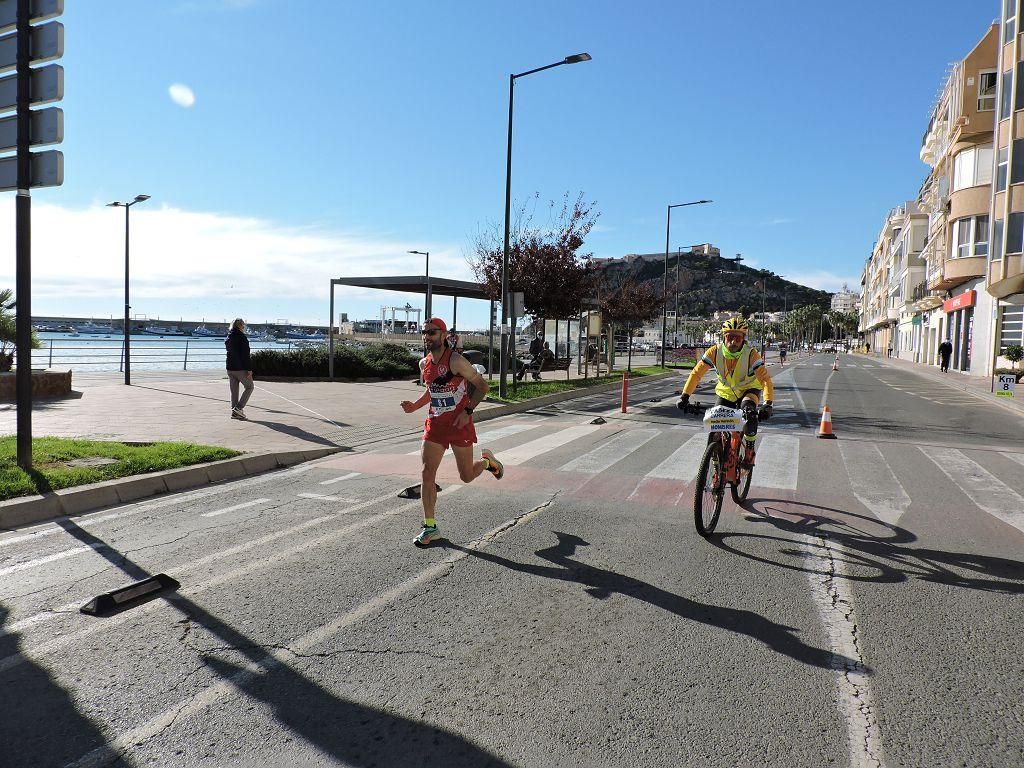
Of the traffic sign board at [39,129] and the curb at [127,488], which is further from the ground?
the traffic sign board at [39,129]

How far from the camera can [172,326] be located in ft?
285

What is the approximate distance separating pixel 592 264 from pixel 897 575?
20207 mm

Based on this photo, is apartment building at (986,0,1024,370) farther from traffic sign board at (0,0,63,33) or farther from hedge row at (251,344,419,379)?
traffic sign board at (0,0,63,33)

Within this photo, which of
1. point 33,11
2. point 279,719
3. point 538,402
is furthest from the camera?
point 538,402

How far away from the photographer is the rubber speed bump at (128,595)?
383 cm

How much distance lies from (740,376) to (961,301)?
40.4 metres

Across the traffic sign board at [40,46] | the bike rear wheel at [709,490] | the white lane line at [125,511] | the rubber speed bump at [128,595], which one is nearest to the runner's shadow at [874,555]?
the bike rear wheel at [709,490]

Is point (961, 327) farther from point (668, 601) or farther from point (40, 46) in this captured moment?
point (40, 46)

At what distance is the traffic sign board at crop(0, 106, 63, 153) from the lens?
6.85 m

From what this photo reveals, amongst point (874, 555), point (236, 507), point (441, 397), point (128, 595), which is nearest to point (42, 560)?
point (128, 595)

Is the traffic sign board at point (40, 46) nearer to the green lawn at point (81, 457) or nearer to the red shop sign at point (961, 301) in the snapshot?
the green lawn at point (81, 457)

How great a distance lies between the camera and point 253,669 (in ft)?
10.5

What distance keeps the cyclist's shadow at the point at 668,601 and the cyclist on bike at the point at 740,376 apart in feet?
6.57

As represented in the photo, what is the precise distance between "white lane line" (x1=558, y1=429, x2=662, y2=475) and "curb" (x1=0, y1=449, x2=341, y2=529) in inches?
137
